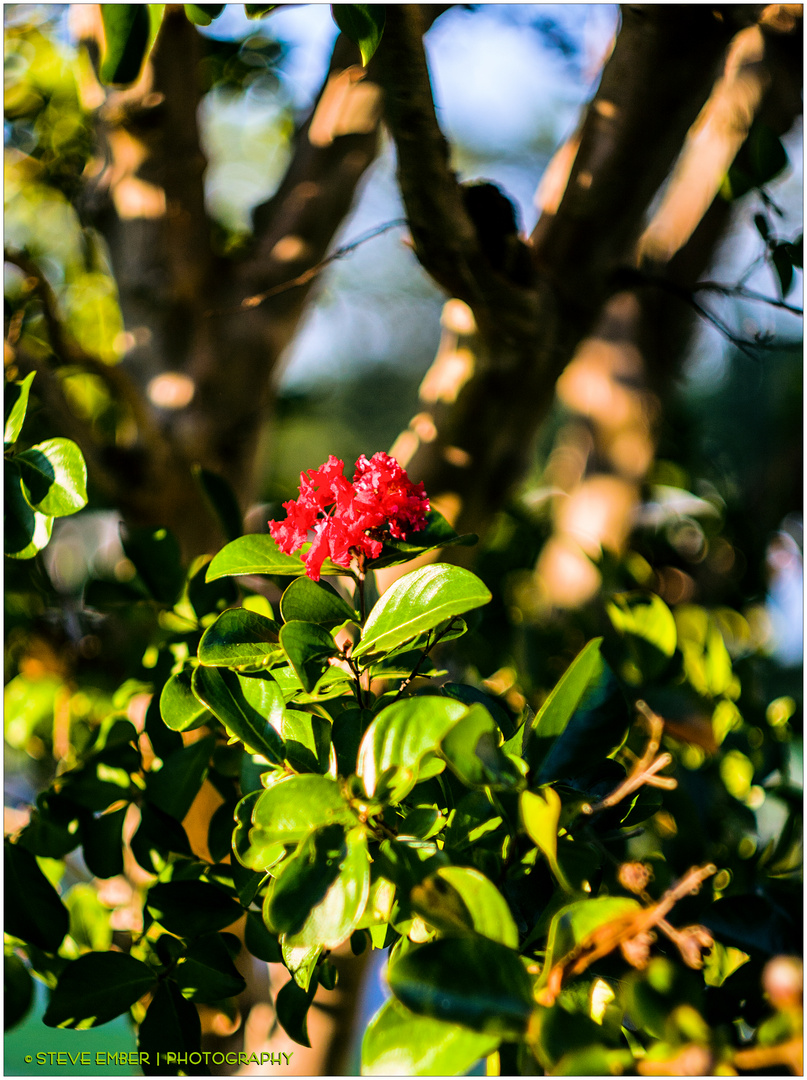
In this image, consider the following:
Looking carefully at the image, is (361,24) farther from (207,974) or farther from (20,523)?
(207,974)

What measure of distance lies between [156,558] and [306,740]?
0.27 meters

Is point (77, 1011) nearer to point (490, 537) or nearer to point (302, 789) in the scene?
point (302, 789)

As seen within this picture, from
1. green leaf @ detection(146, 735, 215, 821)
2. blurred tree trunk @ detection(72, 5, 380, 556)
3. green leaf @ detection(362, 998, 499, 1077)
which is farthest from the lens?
blurred tree trunk @ detection(72, 5, 380, 556)

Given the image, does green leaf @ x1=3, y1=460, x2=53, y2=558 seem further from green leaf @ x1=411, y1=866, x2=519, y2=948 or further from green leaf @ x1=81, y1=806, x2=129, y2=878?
green leaf @ x1=411, y1=866, x2=519, y2=948

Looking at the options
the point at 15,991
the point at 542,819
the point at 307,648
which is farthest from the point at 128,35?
the point at 15,991

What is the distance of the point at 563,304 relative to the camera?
69 cm

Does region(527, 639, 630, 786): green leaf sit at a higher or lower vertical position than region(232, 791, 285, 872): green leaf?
higher

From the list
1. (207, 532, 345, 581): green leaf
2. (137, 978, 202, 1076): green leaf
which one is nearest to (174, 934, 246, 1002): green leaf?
(137, 978, 202, 1076): green leaf

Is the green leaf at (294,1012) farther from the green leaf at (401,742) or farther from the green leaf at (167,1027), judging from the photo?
the green leaf at (401,742)

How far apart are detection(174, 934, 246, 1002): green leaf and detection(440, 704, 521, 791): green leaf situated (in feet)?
0.78

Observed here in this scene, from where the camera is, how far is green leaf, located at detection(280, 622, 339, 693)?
308mm

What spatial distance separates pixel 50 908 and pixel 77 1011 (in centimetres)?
8

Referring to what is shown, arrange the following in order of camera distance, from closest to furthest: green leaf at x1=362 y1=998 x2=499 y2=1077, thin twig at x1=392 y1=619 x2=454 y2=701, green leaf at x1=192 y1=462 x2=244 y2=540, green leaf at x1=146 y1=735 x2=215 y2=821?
1. green leaf at x1=362 y1=998 x2=499 y2=1077
2. thin twig at x1=392 y1=619 x2=454 y2=701
3. green leaf at x1=146 y1=735 x2=215 y2=821
4. green leaf at x1=192 y1=462 x2=244 y2=540

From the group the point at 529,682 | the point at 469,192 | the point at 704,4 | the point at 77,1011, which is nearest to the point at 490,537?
the point at 529,682
